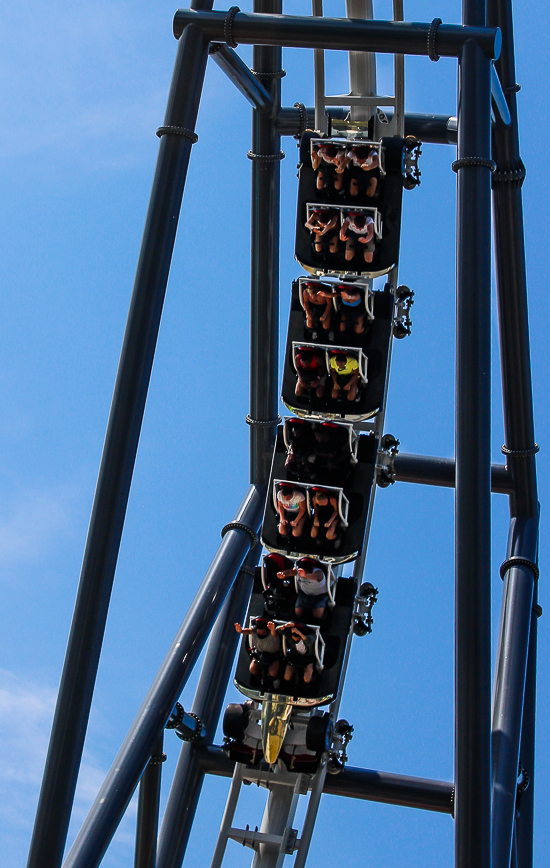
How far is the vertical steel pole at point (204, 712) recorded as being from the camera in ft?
34.4

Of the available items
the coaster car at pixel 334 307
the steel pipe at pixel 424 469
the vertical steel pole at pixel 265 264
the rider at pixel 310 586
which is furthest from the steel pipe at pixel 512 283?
the rider at pixel 310 586

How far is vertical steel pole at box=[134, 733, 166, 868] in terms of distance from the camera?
1002 centimetres

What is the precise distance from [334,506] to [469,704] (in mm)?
2376

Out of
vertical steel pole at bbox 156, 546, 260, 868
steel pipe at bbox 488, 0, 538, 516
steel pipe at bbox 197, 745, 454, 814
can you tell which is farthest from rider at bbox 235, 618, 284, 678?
steel pipe at bbox 488, 0, 538, 516

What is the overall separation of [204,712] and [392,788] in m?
1.71

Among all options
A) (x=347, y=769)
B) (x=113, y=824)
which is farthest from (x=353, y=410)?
(x=113, y=824)

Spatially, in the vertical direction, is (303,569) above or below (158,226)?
below

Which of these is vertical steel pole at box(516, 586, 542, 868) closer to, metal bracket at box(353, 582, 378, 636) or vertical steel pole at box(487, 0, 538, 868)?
vertical steel pole at box(487, 0, 538, 868)

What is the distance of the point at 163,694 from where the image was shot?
984cm

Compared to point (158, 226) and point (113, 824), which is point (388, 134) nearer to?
point (158, 226)

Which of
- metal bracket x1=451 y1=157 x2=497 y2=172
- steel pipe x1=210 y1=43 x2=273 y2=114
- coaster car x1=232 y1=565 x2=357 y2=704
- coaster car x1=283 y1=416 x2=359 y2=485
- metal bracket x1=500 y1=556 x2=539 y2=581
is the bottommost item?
coaster car x1=232 y1=565 x2=357 y2=704

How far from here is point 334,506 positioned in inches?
389

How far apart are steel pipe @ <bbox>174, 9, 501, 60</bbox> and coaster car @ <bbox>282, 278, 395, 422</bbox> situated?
200 cm

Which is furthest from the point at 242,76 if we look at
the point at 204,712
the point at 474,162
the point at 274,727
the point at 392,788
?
the point at 392,788
